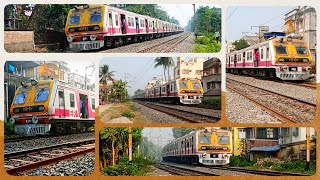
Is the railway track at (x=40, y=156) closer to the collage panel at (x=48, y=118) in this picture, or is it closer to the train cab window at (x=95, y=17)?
the collage panel at (x=48, y=118)

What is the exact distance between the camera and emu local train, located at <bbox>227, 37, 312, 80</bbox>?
566cm

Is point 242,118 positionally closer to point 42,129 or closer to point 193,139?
point 193,139

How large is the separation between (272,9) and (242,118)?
1333 millimetres

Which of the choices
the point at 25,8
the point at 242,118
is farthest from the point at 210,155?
the point at 25,8

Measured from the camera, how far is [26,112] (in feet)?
18.6

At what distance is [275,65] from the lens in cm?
591

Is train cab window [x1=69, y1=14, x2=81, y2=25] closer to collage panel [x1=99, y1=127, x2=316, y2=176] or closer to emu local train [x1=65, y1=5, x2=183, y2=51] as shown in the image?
emu local train [x1=65, y1=5, x2=183, y2=51]

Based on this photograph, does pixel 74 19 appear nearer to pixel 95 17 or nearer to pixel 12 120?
pixel 95 17

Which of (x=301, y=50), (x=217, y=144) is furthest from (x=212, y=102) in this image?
(x=301, y=50)

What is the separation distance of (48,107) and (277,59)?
2.92 m

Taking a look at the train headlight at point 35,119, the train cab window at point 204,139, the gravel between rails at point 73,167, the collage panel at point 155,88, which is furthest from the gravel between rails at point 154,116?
the train headlight at point 35,119

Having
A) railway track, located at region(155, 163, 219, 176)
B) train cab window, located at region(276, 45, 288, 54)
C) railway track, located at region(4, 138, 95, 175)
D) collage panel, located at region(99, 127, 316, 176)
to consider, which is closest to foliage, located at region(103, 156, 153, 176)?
collage panel, located at region(99, 127, 316, 176)

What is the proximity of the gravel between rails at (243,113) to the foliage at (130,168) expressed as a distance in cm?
116

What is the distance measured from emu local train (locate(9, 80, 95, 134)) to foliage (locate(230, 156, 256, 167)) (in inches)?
69.3
